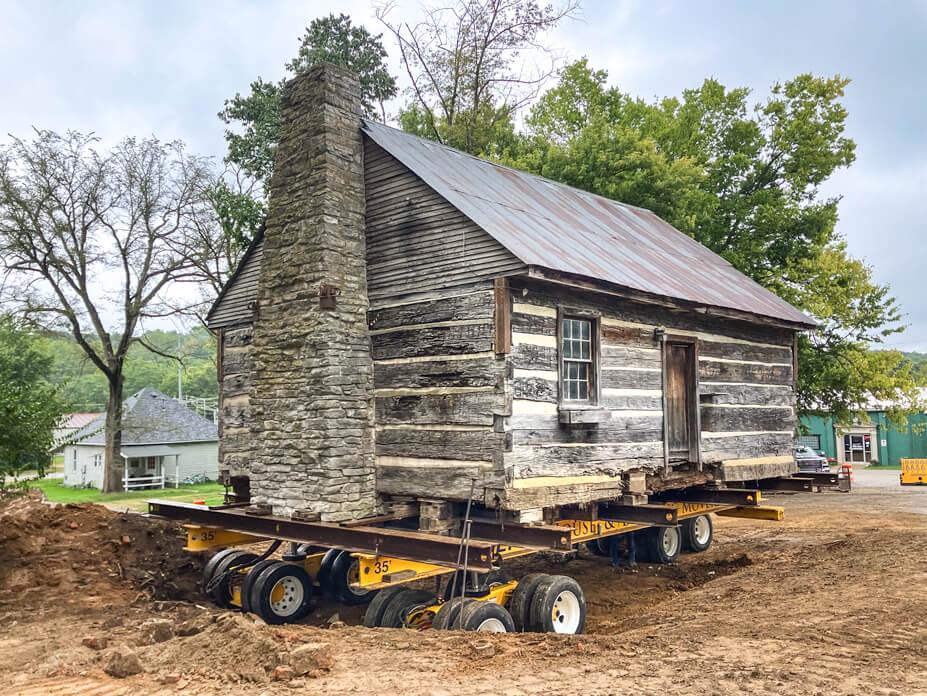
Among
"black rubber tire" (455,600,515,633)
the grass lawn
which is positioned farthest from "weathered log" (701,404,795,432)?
the grass lawn

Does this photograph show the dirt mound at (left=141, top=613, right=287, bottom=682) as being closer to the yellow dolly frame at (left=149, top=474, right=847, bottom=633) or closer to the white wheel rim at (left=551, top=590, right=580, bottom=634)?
the yellow dolly frame at (left=149, top=474, right=847, bottom=633)

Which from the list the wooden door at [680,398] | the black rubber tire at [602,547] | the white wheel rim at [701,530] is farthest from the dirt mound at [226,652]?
the white wheel rim at [701,530]

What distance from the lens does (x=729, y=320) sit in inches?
539

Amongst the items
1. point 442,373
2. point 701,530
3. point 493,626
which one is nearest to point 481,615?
point 493,626

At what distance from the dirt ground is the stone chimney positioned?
6.61ft

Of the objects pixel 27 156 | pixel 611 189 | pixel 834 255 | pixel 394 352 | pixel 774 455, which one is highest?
pixel 27 156

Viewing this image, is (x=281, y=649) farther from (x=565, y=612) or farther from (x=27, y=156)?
(x=27, y=156)

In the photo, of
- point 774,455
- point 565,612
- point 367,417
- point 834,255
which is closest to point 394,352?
point 367,417

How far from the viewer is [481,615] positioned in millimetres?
8531

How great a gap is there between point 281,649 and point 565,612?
395cm

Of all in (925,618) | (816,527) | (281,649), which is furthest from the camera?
(816,527)

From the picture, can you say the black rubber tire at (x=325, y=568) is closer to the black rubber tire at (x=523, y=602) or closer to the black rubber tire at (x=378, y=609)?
the black rubber tire at (x=378, y=609)

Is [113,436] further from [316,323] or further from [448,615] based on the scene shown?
[448,615]

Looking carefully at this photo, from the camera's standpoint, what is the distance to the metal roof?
10.4 m
